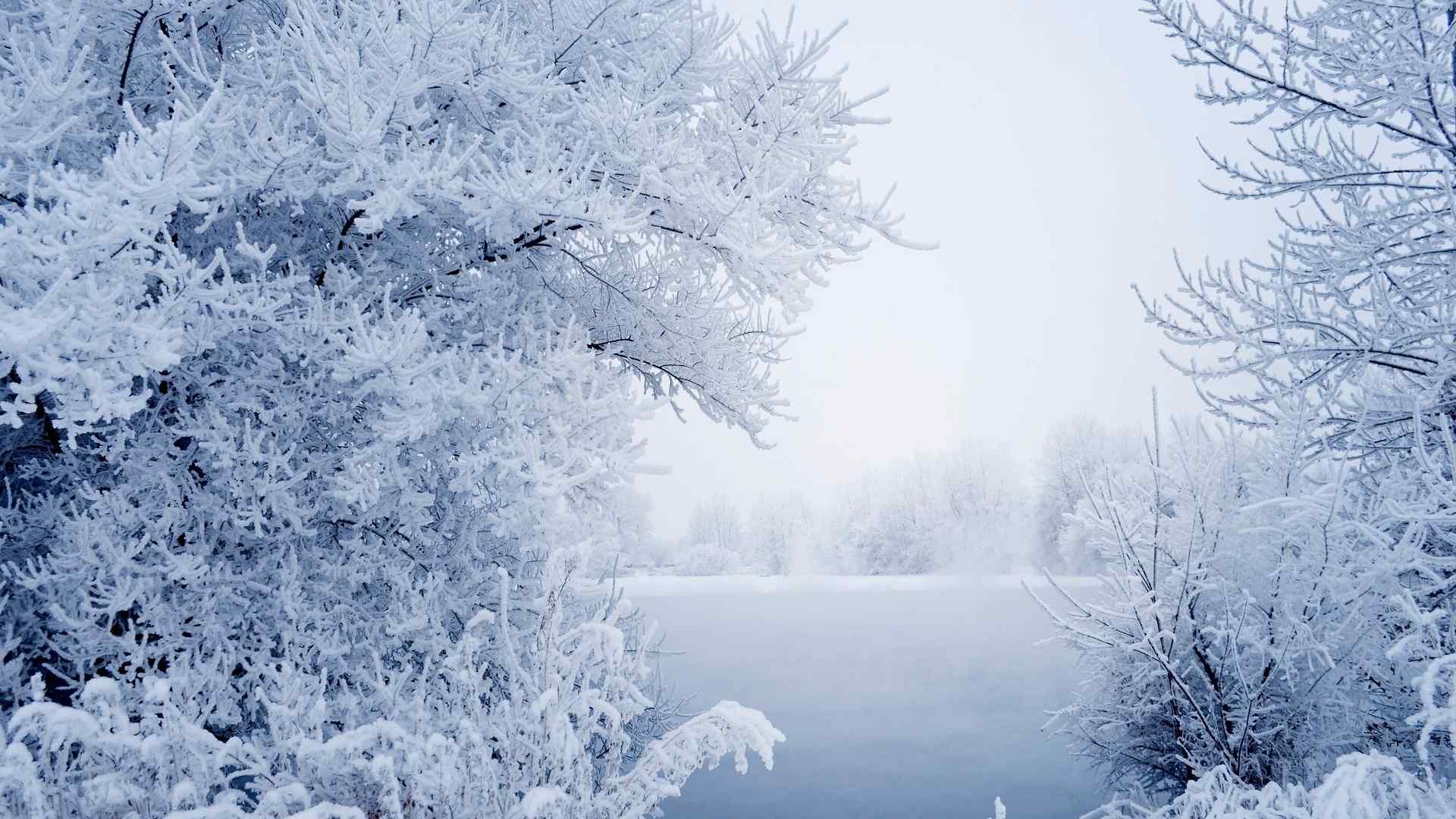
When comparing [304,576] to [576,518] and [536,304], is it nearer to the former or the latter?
[576,518]

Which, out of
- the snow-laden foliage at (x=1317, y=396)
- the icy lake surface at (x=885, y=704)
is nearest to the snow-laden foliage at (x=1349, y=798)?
the snow-laden foliage at (x=1317, y=396)

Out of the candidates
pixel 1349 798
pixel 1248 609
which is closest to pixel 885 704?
pixel 1248 609

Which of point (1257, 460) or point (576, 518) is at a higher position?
point (1257, 460)

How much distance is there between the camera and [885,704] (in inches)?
545

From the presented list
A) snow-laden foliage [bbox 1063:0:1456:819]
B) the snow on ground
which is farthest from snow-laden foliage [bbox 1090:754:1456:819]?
the snow on ground

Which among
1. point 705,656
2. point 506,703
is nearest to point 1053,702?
point 705,656

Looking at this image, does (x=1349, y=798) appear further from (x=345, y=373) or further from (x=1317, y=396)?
(x=345, y=373)

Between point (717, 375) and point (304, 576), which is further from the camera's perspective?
point (717, 375)

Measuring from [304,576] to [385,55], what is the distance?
2464mm

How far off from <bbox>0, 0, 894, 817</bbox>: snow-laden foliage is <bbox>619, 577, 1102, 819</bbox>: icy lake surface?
11.0 ft

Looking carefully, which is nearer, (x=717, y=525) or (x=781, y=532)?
(x=781, y=532)

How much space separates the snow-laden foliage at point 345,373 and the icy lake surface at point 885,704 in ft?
11.0

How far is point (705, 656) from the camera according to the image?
17141 mm

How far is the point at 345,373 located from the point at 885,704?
42.9ft
